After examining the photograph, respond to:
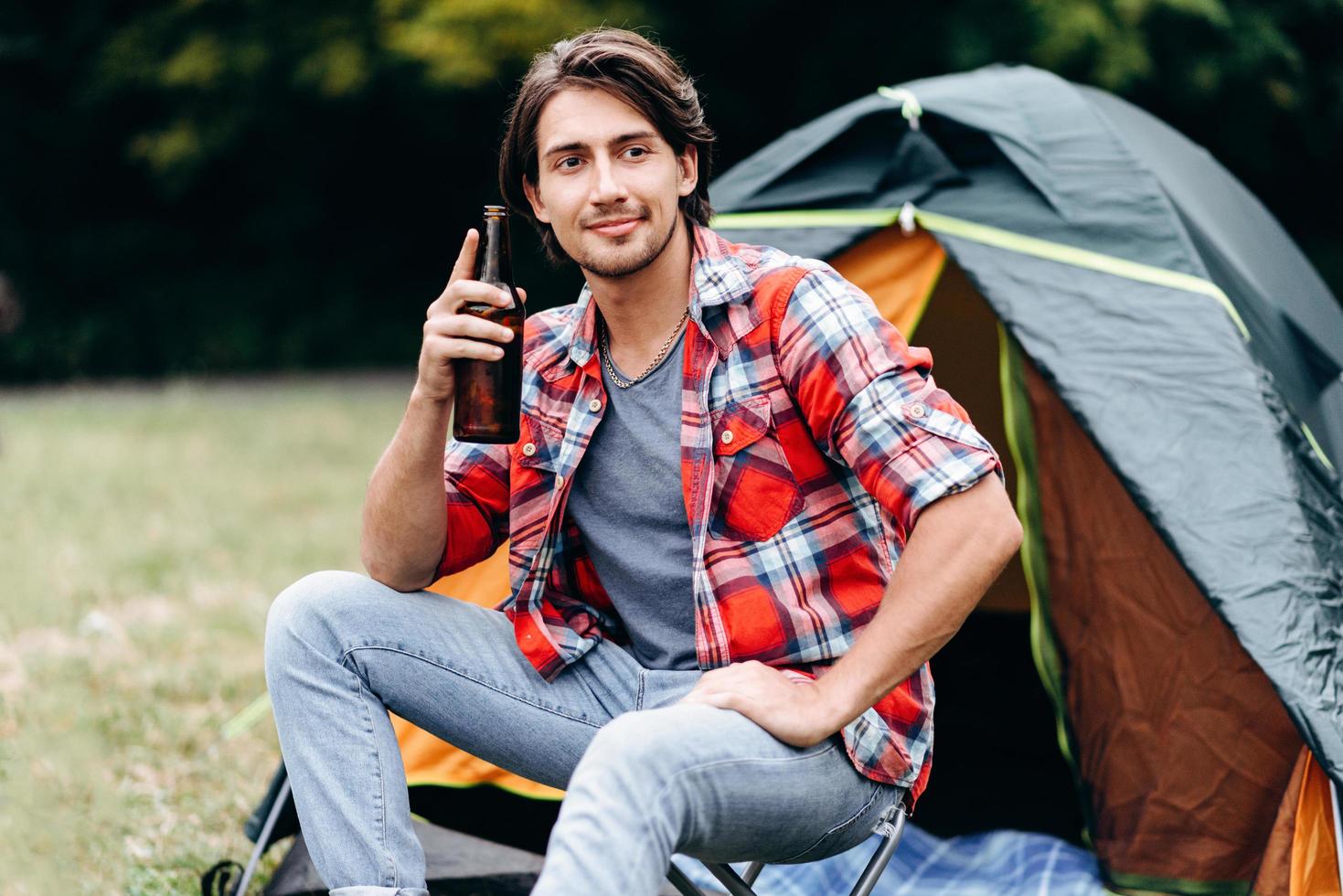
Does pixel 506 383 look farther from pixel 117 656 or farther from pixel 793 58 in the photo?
pixel 793 58

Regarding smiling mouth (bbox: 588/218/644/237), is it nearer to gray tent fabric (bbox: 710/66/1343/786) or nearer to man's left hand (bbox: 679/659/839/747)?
man's left hand (bbox: 679/659/839/747)

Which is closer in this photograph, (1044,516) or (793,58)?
(1044,516)

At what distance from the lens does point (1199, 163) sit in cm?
331

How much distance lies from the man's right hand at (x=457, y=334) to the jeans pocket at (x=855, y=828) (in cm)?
74

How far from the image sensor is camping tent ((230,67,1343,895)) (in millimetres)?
2197

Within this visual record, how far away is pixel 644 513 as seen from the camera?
6.23ft

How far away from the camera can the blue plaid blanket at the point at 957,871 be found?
8.65 ft

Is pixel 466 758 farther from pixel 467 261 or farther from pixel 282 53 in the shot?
pixel 282 53

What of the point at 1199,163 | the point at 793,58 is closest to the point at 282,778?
the point at 1199,163

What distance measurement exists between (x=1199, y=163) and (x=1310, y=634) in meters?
1.58

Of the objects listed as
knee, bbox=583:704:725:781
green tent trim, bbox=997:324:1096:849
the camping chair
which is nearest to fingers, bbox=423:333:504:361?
knee, bbox=583:704:725:781

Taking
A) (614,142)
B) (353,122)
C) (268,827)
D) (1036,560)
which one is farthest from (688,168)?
(353,122)

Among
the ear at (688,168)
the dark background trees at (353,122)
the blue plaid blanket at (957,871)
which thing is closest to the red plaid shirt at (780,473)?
the ear at (688,168)

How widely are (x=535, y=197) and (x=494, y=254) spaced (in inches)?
10.1
